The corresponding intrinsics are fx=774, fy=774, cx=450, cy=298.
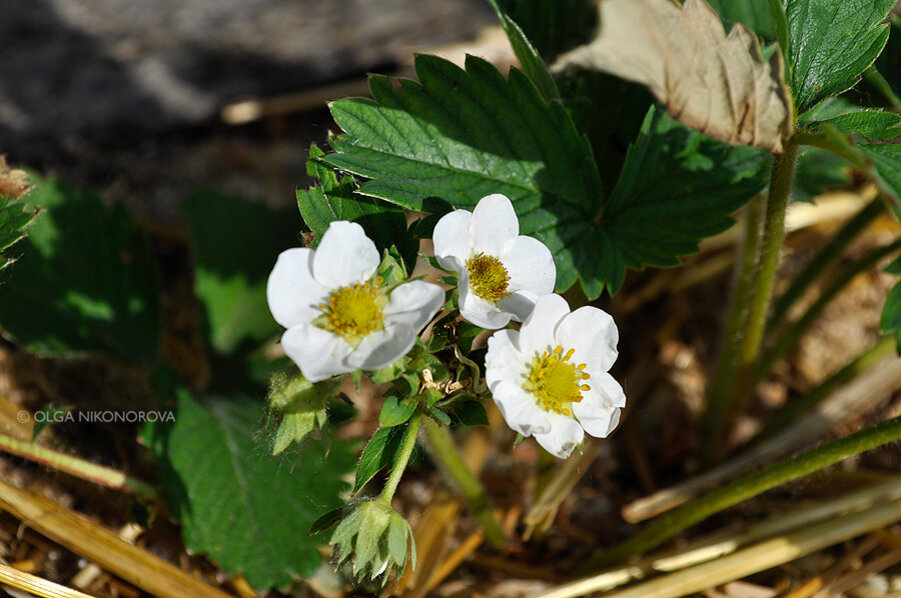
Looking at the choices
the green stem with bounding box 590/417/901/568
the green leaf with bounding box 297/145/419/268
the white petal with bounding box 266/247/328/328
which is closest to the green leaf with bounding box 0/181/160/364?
the green leaf with bounding box 297/145/419/268

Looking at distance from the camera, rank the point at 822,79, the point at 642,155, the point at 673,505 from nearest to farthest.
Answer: the point at 822,79 → the point at 642,155 → the point at 673,505

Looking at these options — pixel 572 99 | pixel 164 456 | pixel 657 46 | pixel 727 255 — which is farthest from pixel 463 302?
pixel 727 255

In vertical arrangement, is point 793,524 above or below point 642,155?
below

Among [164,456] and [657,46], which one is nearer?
[657,46]

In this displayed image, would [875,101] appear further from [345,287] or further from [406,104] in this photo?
[345,287]

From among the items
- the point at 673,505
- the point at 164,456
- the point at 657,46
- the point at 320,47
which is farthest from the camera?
the point at 320,47

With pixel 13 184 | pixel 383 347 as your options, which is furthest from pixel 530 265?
pixel 13 184
